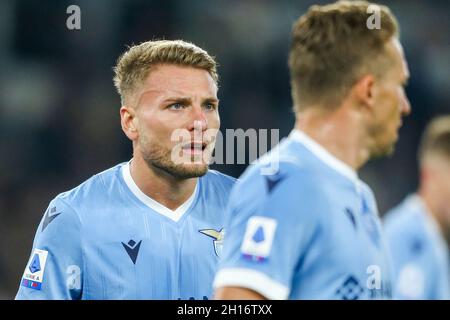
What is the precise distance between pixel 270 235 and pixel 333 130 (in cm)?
43

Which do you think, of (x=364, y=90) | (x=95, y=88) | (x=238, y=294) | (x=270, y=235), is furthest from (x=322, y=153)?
(x=95, y=88)

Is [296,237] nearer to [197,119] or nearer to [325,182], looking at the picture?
[325,182]

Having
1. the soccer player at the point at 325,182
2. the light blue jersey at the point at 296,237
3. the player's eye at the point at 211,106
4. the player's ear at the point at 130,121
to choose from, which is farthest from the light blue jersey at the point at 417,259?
the player's ear at the point at 130,121

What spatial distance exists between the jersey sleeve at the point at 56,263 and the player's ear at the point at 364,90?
4.56 feet

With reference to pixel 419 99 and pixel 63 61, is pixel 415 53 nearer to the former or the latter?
pixel 419 99

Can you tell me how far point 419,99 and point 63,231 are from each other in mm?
4581

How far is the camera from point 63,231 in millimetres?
3398

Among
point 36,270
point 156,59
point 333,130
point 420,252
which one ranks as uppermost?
point 156,59

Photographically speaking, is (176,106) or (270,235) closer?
(270,235)

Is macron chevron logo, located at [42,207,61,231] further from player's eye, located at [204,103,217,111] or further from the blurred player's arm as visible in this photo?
the blurred player's arm

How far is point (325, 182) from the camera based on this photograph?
2494mm

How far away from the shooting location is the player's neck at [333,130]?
8.42 feet

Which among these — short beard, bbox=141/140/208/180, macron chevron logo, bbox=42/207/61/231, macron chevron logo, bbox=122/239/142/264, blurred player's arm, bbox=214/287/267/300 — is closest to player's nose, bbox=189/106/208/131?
short beard, bbox=141/140/208/180
